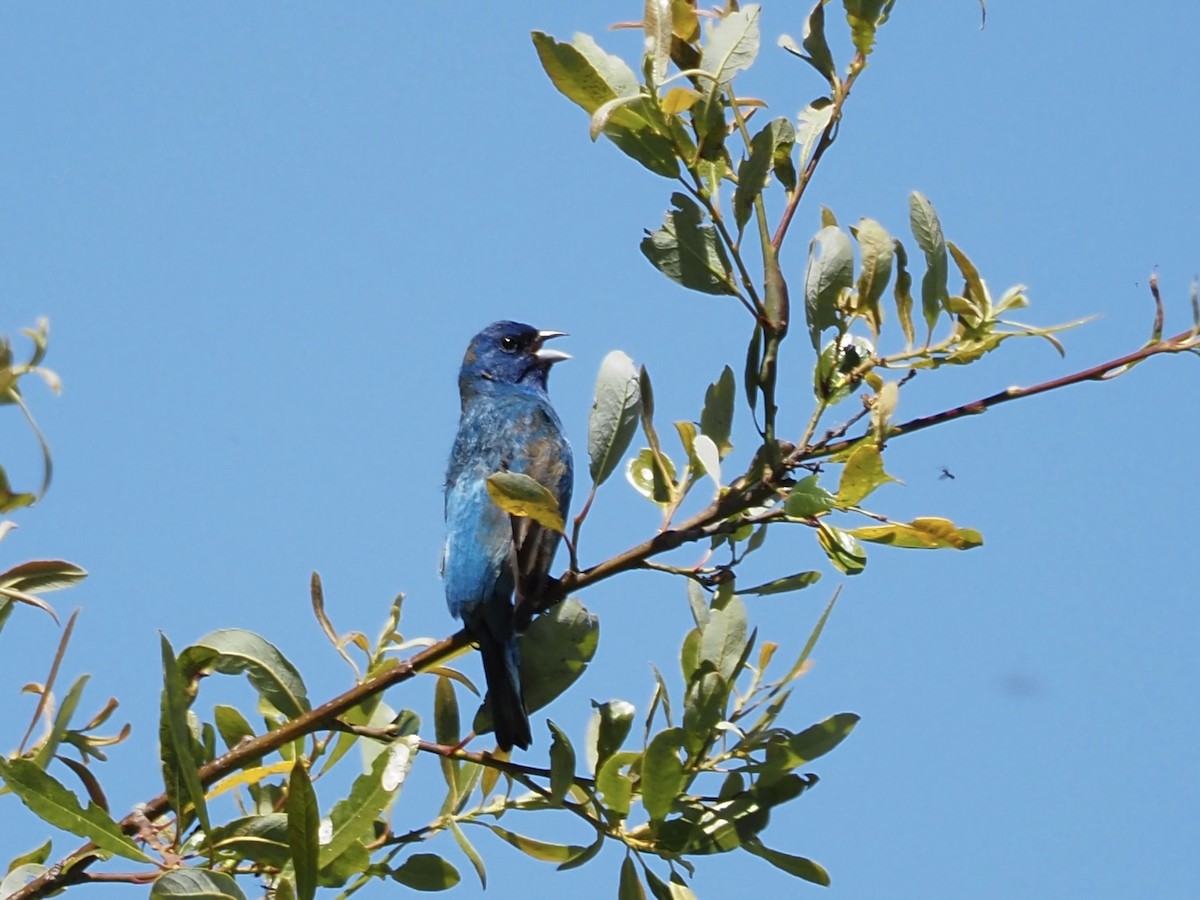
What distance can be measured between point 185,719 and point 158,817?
12.5 inches

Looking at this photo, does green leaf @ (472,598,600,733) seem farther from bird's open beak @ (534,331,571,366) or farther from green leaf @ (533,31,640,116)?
bird's open beak @ (534,331,571,366)

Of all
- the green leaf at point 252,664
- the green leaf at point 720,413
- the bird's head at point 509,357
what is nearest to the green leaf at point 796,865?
the green leaf at point 720,413

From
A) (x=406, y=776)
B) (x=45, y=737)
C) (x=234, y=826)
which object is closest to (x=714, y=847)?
(x=406, y=776)

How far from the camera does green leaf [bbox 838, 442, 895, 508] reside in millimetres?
2535

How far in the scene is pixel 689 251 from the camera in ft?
9.18

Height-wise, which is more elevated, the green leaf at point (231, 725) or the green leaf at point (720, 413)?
the green leaf at point (720, 413)

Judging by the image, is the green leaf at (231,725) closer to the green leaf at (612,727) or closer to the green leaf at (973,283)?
the green leaf at (612,727)

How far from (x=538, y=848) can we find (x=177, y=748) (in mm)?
872

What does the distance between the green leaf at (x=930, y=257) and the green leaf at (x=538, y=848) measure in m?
1.32

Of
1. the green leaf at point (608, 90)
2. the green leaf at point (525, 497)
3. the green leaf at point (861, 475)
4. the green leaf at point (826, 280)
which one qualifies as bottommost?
the green leaf at point (525, 497)

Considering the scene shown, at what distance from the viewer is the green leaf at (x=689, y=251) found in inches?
110

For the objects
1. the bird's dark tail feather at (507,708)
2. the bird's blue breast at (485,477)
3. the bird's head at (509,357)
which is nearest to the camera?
the bird's dark tail feather at (507,708)

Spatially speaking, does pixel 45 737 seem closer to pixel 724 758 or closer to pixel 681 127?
pixel 724 758

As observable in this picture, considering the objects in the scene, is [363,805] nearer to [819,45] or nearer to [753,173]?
[753,173]
